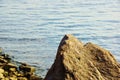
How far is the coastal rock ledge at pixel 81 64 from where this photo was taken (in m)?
10.0

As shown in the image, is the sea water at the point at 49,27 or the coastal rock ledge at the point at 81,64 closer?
the coastal rock ledge at the point at 81,64

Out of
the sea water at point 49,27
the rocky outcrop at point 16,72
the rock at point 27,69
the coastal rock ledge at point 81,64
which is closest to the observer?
the coastal rock ledge at point 81,64

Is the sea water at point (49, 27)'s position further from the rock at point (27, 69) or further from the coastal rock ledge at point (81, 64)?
the coastal rock ledge at point (81, 64)

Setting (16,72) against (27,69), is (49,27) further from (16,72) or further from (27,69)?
(16,72)

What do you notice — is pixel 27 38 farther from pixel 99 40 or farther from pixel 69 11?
pixel 69 11

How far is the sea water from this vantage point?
70.1 feet

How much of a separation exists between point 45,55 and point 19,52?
68.9 inches

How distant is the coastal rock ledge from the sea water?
6199 millimetres

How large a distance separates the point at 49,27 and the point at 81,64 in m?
20.3

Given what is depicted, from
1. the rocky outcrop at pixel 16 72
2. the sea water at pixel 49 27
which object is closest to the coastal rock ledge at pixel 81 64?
the rocky outcrop at pixel 16 72

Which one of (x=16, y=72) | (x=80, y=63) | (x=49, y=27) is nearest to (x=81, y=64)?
(x=80, y=63)

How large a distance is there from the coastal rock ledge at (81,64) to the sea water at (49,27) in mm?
6199

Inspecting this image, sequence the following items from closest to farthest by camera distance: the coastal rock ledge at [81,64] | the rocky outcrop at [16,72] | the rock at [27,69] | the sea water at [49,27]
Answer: the coastal rock ledge at [81,64], the rocky outcrop at [16,72], the rock at [27,69], the sea water at [49,27]

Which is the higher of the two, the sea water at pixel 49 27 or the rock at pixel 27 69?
the sea water at pixel 49 27
